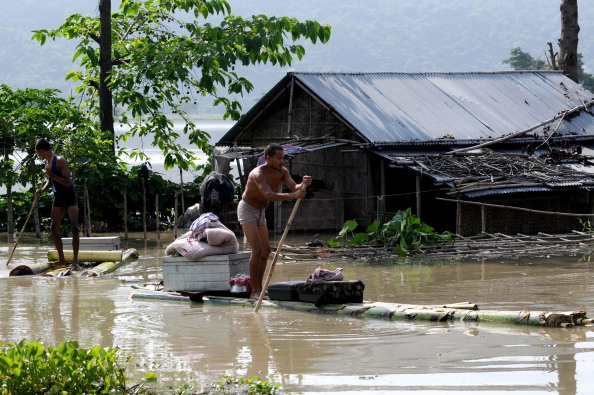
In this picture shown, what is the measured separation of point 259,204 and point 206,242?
0.89 meters

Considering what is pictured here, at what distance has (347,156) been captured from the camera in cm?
1955

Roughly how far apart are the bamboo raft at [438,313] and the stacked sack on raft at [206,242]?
58cm

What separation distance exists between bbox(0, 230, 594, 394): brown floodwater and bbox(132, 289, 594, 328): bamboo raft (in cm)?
8

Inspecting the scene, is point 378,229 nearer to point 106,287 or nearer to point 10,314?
point 106,287

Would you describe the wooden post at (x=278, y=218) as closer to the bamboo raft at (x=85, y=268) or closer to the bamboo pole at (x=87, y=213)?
the bamboo pole at (x=87, y=213)

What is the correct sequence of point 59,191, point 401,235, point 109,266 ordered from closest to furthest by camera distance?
point 59,191
point 109,266
point 401,235

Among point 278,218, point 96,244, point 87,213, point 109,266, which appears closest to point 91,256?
point 109,266

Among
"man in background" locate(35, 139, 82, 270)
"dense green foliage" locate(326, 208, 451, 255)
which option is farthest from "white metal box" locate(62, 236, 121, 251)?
"dense green foliage" locate(326, 208, 451, 255)

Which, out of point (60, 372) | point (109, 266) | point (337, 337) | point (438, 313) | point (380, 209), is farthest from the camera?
point (380, 209)

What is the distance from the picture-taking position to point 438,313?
827 centimetres

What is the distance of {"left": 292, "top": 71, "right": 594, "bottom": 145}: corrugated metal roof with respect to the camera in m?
18.7

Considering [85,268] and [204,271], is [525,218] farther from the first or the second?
[204,271]

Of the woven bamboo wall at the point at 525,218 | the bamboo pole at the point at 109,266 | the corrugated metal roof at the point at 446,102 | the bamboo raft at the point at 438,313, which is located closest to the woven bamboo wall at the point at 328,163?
the corrugated metal roof at the point at 446,102

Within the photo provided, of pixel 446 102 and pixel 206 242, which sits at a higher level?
pixel 446 102
